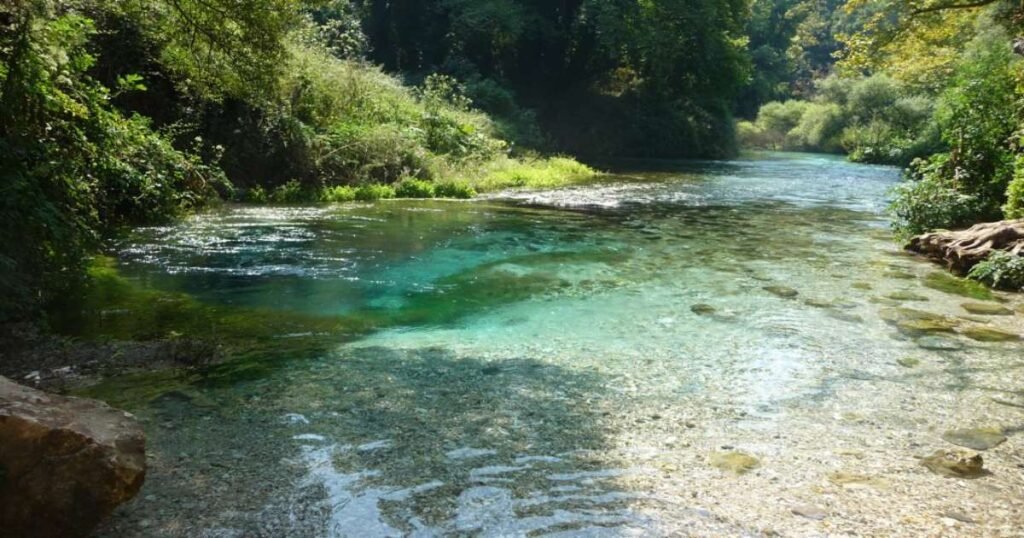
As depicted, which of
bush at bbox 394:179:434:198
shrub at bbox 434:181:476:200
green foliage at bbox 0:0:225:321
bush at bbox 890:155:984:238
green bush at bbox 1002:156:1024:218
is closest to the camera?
green foliage at bbox 0:0:225:321

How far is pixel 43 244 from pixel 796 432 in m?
5.96

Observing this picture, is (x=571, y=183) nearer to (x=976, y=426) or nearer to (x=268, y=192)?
(x=268, y=192)

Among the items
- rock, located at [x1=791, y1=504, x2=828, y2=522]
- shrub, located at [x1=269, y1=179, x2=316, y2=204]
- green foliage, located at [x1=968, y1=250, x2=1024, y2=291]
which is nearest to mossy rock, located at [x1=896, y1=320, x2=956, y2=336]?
green foliage, located at [x1=968, y1=250, x2=1024, y2=291]

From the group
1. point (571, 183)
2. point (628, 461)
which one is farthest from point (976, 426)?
point (571, 183)

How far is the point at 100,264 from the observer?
920cm

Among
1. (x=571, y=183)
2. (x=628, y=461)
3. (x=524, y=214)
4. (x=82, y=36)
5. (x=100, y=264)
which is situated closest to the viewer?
(x=628, y=461)

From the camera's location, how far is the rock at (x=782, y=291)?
887cm

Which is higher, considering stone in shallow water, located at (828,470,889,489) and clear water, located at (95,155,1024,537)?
clear water, located at (95,155,1024,537)

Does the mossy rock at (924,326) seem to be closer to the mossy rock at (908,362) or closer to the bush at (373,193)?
the mossy rock at (908,362)

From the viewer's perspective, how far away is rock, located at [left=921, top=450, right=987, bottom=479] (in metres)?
4.31

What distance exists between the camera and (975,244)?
10.2 metres

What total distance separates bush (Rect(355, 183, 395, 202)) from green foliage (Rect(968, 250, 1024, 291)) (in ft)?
39.6

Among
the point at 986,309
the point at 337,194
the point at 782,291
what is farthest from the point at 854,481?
the point at 337,194

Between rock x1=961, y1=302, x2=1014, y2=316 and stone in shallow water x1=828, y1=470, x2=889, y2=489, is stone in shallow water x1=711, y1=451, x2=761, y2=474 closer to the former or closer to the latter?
stone in shallow water x1=828, y1=470, x2=889, y2=489
